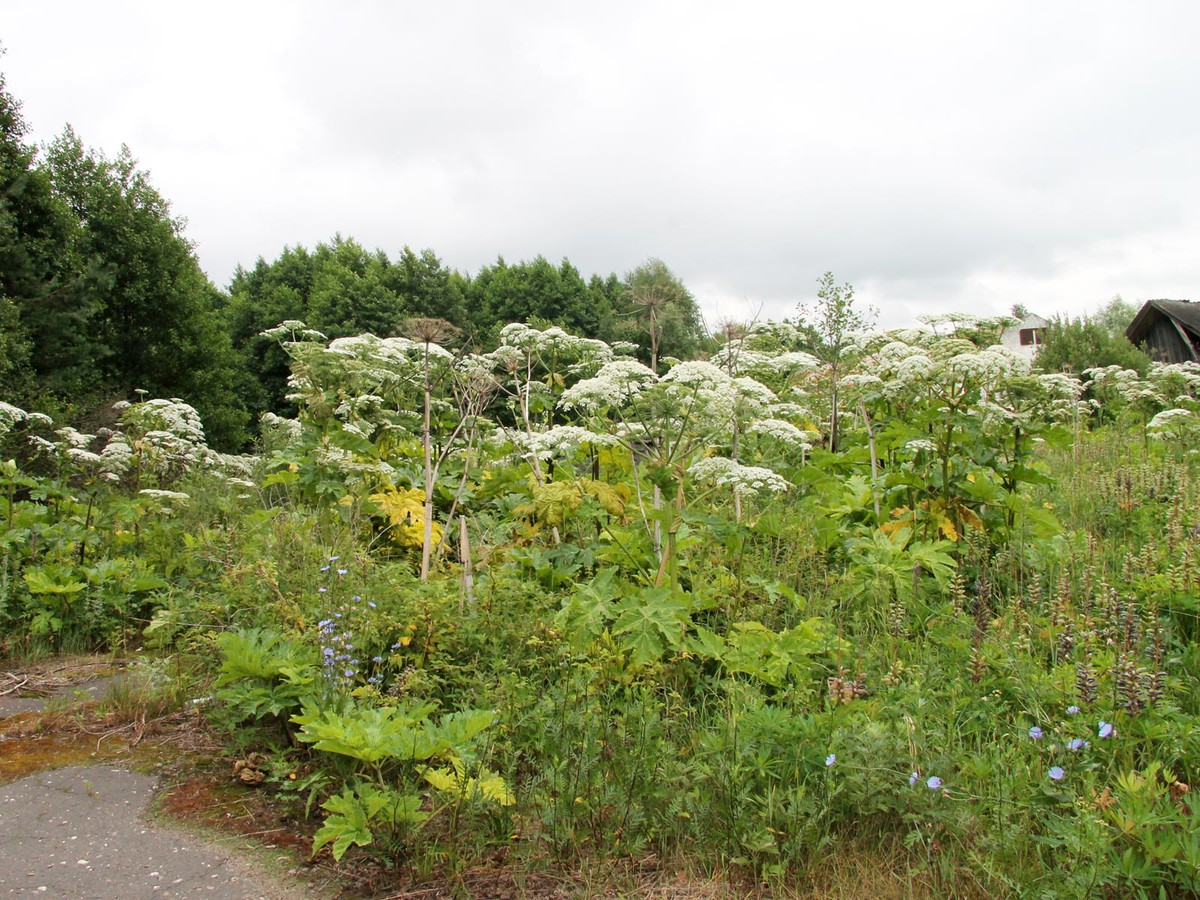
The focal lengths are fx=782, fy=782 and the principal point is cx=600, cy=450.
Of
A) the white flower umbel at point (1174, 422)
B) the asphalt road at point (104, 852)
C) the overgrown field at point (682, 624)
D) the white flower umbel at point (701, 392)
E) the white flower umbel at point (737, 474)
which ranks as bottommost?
the asphalt road at point (104, 852)

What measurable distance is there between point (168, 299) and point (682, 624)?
59.6 ft

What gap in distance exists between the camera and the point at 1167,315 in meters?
26.1

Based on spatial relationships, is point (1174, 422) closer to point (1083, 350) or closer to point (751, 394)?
point (751, 394)

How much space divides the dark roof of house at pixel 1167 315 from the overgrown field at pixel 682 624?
77.6ft

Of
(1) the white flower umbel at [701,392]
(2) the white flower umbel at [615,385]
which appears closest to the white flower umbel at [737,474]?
(1) the white flower umbel at [701,392]

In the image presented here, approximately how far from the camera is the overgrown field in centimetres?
222

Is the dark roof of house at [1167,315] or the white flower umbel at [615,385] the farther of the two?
the dark roof of house at [1167,315]

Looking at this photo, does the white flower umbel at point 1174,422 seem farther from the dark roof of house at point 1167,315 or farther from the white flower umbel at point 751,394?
the dark roof of house at point 1167,315

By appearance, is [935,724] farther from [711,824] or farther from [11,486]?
[11,486]

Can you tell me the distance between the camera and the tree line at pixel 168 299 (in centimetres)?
1257

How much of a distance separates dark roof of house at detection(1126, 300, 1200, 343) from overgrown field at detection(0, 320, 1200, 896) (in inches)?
931

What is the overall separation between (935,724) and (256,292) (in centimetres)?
3083

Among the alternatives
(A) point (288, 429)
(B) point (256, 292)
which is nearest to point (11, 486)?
(A) point (288, 429)

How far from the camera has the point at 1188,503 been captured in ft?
15.8
